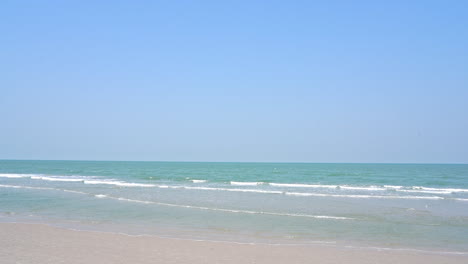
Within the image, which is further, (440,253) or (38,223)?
(38,223)

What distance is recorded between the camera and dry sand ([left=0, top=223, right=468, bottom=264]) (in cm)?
868

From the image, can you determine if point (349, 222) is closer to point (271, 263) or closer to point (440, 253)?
point (440, 253)

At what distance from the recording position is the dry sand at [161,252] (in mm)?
8680

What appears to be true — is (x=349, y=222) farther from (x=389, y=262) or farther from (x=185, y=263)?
(x=185, y=263)

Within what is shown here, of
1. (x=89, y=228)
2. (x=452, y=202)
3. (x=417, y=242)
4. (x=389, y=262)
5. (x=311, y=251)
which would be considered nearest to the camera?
(x=389, y=262)

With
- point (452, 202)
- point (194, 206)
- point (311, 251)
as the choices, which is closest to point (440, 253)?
point (311, 251)

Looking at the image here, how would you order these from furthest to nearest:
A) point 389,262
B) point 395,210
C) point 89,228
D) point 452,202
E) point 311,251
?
point 452,202 < point 395,210 < point 89,228 < point 311,251 < point 389,262

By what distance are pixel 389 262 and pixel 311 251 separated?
183cm

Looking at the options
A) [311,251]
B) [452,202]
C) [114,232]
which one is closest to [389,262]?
[311,251]

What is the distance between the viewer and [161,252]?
9.34 meters

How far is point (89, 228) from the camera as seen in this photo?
1295 cm

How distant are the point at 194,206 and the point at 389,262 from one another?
37.7 ft

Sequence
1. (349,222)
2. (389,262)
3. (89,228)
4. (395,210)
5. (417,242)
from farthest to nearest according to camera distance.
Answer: (395,210) < (349,222) < (89,228) < (417,242) < (389,262)

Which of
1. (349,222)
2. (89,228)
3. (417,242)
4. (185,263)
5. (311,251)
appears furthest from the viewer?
(349,222)
